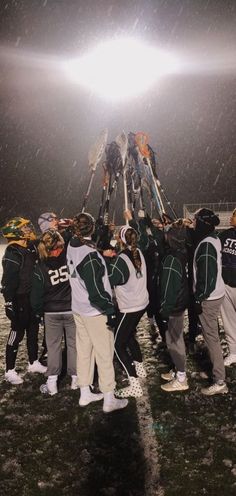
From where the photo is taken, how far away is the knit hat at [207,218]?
4426 mm

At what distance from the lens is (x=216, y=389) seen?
443cm

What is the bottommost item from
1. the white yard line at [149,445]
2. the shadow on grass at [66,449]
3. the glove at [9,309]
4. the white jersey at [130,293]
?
the shadow on grass at [66,449]

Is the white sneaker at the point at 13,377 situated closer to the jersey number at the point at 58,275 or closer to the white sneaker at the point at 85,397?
the white sneaker at the point at 85,397

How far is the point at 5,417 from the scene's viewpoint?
13.8 feet

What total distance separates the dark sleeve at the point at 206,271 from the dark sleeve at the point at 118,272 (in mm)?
922

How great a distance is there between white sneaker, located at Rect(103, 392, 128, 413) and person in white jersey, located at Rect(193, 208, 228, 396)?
112 centimetres

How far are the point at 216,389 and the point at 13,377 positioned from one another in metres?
2.92

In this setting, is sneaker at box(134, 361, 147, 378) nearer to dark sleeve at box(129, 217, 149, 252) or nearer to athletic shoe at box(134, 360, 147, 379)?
athletic shoe at box(134, 360, 147, 379)

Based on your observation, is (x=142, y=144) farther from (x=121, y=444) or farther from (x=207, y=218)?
(x=121, y=444)

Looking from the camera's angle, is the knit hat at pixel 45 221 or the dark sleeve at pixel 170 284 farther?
the knit hat at pixel 45 221

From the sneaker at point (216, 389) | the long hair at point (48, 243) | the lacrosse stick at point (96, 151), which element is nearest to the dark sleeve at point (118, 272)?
the long hair at point (48, 243)

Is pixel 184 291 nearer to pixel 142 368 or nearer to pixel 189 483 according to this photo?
pixel 142 368

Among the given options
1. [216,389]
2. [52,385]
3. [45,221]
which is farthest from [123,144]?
[216,389]

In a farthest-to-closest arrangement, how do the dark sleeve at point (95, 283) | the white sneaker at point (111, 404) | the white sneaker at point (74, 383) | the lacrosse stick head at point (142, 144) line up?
1. the lacrosse stick head at point (142, 144)
2. the white sneaker at point (74, 383)
3. the white sneaker at point (111, 404)
4. the dark sleeve at point (95, 283)
